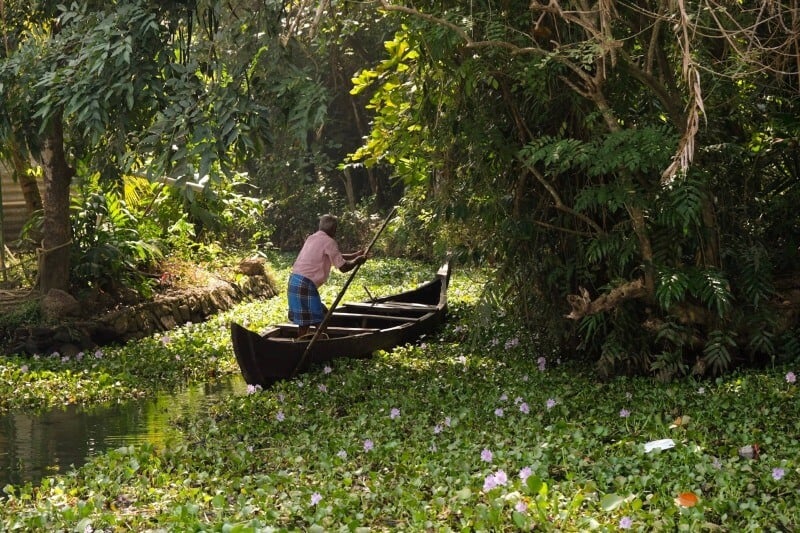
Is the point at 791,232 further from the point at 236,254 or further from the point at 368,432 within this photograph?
the point at 236,254

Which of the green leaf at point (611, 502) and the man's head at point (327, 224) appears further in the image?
the man's head at point (327, 224)

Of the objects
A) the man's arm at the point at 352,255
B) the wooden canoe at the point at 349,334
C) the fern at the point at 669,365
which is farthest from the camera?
the man's arm at the point at 352,255

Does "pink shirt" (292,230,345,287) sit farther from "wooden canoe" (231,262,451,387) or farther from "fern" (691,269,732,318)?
"fern" (691,269,732,318)

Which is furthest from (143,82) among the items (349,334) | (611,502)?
(611,502)

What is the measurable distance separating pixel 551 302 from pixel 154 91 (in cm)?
377

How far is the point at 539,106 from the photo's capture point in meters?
8.80

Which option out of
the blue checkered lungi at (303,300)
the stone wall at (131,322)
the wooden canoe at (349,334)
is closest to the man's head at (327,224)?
the blue checkered lungi at (303,300)

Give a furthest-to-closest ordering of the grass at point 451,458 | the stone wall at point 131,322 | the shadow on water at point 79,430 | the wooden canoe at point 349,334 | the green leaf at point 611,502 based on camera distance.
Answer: the stone wall at point 131,322 → the wooden canoe at point 349,334 → the shadow on water at point 79,430 → the grass at point 451,458 → the green leaf at point 611,502

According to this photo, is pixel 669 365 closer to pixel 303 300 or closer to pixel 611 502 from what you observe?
pixel 611 502

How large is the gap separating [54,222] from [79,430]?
4.21 metres

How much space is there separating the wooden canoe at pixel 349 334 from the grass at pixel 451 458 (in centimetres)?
21

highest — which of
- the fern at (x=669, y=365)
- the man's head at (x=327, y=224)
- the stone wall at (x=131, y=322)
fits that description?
the man's head at (x=327, y=224)

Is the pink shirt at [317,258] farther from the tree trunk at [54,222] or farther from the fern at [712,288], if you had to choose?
the fern at [712,288]

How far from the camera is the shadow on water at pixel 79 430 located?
760 centimetres
